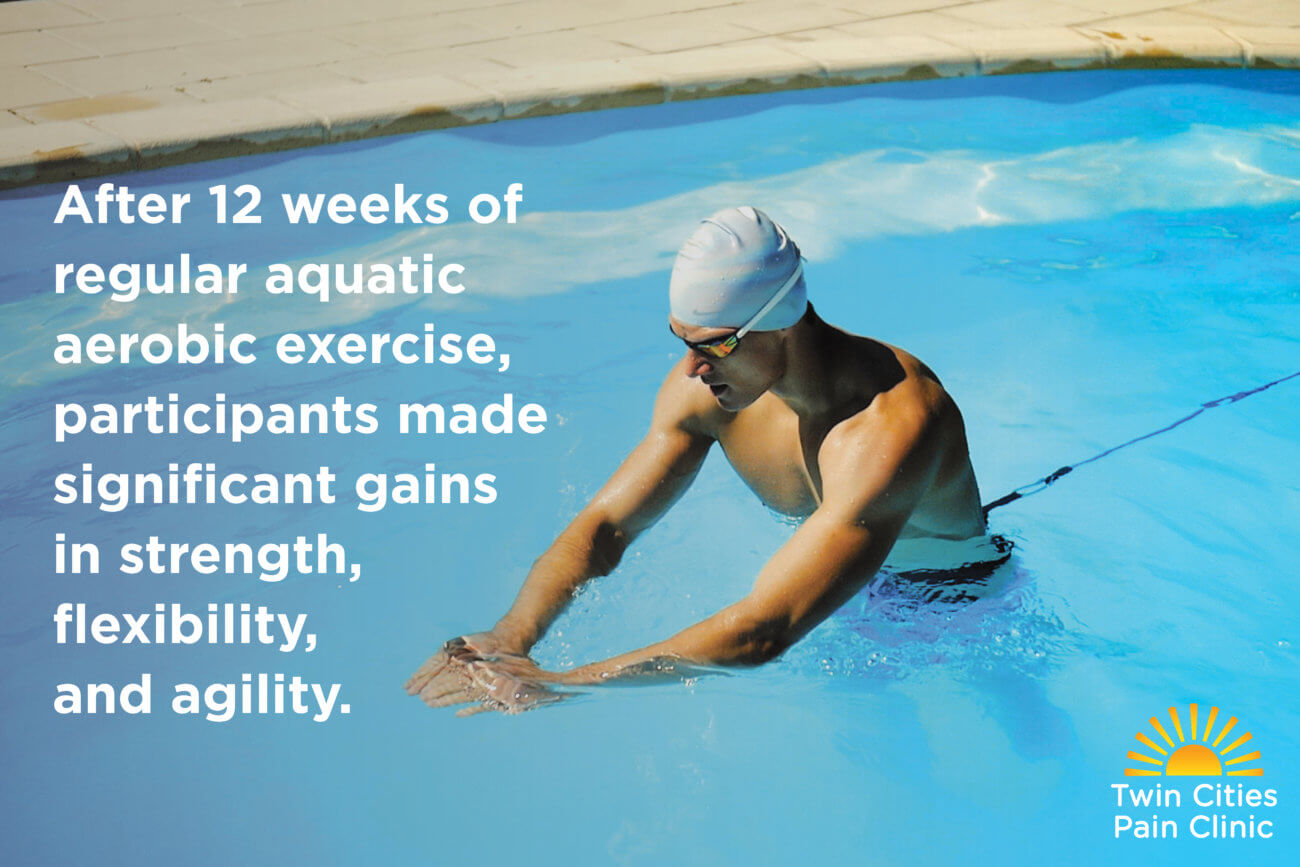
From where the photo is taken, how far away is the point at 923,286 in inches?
261

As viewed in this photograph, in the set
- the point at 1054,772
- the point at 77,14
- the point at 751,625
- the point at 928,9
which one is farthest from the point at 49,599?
the point at 928,9

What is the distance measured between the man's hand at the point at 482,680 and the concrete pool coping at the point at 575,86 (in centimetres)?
439

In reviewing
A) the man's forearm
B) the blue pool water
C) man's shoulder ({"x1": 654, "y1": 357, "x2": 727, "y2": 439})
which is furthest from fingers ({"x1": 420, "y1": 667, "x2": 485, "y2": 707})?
man's shoulder ({"x1": 654, "y1": 357, "x2": 727, "y2": 439})

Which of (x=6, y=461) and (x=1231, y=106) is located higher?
(x=1231, y=106)

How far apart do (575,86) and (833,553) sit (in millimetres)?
4921

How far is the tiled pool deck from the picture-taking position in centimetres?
675

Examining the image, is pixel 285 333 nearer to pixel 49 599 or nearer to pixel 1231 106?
pixel 49 599

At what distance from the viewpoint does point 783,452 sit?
3.32 meters

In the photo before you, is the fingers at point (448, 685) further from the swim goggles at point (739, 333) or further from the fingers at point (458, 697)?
the swim goggles at point (739, 333)

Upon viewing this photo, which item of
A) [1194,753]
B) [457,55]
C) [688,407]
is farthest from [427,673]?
[457,55]

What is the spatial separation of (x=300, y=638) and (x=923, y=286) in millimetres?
3730

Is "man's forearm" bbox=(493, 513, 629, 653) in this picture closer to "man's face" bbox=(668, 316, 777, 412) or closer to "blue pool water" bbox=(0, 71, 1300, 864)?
"blue pool water" bbox=(0, 71, 1300, 864)

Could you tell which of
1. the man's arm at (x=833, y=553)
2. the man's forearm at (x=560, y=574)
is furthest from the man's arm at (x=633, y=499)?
the man's arm at (x=833, y=553)

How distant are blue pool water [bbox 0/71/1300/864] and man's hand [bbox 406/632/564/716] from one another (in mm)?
639
